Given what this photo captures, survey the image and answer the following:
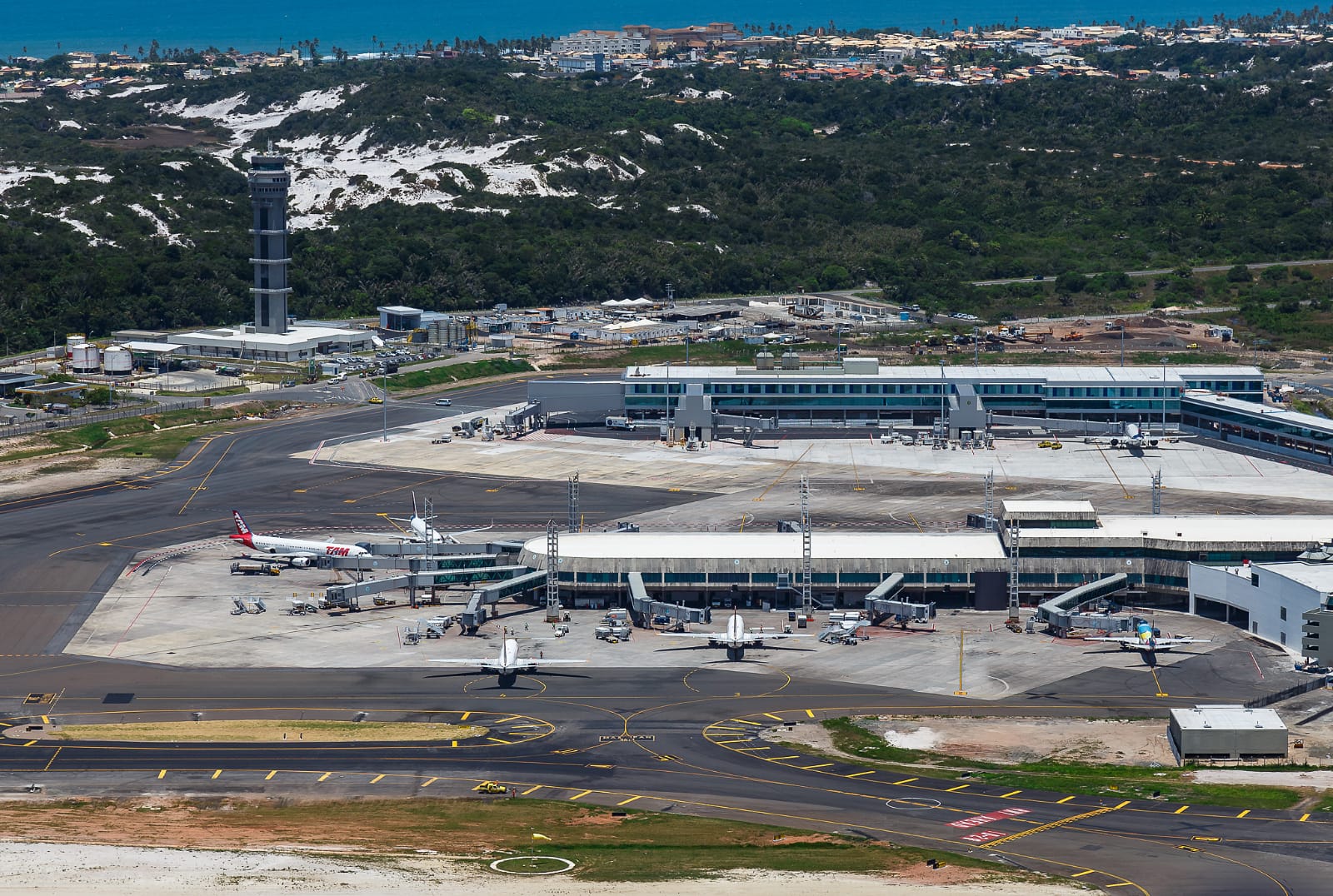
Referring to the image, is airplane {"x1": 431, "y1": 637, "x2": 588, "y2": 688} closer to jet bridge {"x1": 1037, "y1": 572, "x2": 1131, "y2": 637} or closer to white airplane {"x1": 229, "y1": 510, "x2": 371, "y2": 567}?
white airplane {"x1": 229, "y1": 510, "x2": 371, "y2": 567}

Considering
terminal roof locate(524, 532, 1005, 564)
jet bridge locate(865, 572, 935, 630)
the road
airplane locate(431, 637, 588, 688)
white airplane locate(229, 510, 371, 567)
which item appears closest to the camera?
the road

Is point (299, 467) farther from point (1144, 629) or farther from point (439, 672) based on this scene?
point (1144, 629)

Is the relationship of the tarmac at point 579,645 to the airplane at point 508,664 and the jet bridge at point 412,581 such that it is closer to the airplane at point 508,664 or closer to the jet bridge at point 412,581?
the jet bridge at point 412,581

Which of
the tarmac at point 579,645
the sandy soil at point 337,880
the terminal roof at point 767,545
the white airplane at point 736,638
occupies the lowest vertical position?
the sandy soil at point 337,880

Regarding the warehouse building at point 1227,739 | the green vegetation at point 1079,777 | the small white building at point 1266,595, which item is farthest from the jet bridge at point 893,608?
the warehouse building at point 1227,739

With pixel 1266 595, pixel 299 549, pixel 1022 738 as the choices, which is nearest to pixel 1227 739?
pixel 1022 738

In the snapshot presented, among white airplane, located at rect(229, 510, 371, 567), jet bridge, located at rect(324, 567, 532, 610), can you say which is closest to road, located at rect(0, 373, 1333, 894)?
white airplane, located at rect(229, 510, 371, 567)

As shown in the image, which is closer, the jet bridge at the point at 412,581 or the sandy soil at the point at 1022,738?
the sandy soil at the point at 1022,738
